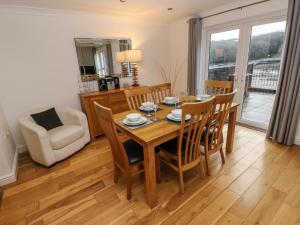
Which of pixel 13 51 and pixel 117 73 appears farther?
pixel 117 73

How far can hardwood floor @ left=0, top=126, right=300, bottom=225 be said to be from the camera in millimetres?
1535

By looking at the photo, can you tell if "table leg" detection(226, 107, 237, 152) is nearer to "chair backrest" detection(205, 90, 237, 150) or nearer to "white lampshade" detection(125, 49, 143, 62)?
"chair backrest" detection(205, 90, 237, 150)

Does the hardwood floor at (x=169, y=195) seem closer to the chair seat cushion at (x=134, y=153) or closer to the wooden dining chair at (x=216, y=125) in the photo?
the wooden dining chair at (x=216, y=125)

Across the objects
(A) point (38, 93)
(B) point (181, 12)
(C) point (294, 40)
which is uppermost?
(B) point (181, 12)

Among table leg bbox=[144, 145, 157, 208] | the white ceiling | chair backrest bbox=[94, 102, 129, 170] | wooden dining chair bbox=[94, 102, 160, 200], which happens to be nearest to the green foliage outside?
the white ceiling

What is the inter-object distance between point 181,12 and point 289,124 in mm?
2826

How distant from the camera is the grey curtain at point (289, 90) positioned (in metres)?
2.22

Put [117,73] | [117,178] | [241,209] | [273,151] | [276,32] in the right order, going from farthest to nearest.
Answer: [117,73]
[276,32]
[273,151]
[117,178]
[241,209]

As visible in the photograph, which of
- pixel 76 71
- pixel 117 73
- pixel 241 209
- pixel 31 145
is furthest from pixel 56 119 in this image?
pixel 241 209

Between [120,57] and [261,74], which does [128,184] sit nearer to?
[120,57]

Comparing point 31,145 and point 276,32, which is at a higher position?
point 276,32

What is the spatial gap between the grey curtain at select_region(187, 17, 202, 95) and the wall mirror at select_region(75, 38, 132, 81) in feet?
4.52

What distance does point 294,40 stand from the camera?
2.25 m

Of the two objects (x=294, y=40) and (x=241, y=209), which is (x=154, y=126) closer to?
(x=241, y=209)
